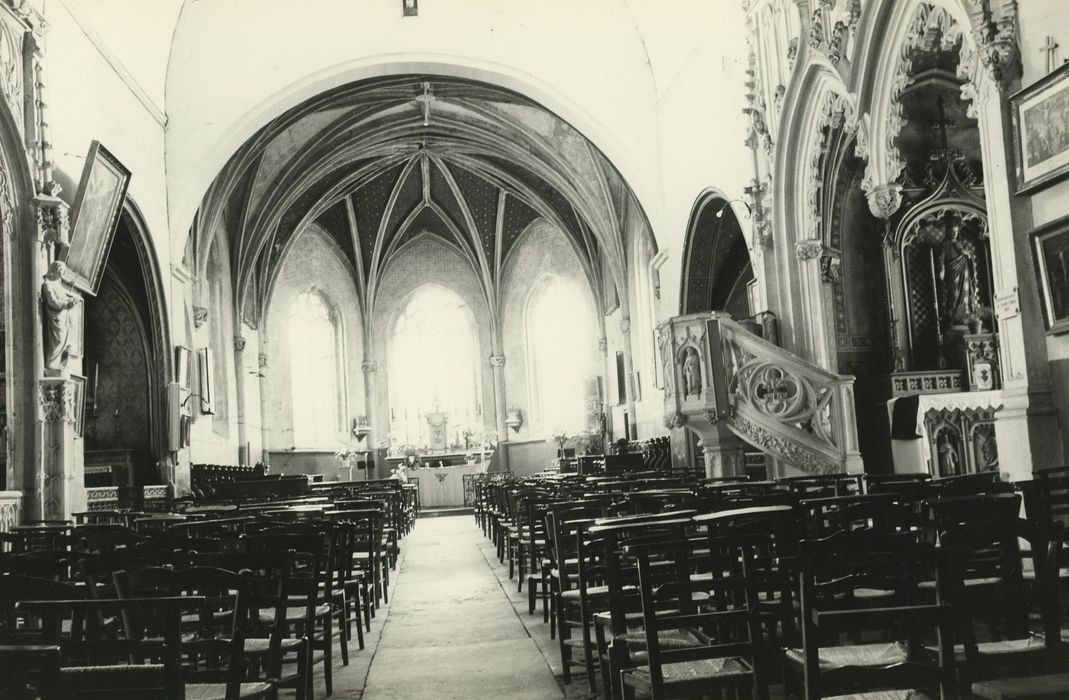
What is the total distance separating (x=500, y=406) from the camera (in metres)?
30.5

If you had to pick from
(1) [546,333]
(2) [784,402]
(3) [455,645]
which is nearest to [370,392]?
(1) [546,333]

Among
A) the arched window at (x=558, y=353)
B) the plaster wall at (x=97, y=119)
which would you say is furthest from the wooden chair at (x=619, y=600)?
the arched window at (x=558, y=353)

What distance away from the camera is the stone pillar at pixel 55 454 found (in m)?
12.1

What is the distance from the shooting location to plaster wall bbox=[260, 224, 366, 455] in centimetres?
2727

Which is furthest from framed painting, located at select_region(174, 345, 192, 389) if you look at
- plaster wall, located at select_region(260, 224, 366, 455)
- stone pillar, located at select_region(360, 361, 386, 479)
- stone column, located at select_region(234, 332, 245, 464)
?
stone pillar, located at select_region(360, 361, 386, 479)

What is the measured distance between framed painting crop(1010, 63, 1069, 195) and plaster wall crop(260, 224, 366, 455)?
20.3 metres

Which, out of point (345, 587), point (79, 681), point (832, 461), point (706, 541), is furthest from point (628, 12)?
point (79, 681)

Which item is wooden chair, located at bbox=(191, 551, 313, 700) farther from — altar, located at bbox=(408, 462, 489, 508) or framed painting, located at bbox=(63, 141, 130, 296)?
altar, located at bbox=(408, 462, 489, 508)

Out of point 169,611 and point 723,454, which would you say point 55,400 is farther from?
point 169,611

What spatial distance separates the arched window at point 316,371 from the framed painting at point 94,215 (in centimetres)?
1515

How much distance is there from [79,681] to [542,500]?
5658 millimetres

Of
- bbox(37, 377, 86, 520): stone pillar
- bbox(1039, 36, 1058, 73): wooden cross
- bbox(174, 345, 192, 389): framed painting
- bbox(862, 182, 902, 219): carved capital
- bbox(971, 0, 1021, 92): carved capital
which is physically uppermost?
bbox(971, 0, 1021, 92): carved capital

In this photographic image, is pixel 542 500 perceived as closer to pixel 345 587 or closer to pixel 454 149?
pixel 345 587

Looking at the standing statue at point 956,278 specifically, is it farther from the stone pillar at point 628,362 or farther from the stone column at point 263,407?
the stone column at point 263,407
